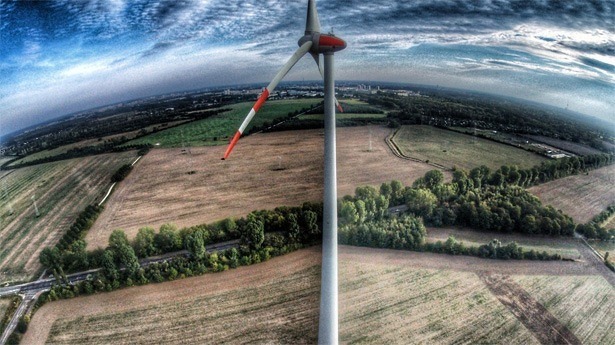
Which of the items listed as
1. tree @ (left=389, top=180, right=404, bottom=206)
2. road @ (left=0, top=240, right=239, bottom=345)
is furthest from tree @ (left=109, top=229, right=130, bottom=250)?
tree @ (left=389, top=180, right=404, bottom=206)

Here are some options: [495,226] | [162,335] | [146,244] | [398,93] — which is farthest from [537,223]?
[146,244]

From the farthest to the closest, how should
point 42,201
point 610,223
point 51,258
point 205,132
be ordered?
point 205,132, point 42,201, point 610,223, point 51,258

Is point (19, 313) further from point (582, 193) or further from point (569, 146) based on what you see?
point (569, 146)

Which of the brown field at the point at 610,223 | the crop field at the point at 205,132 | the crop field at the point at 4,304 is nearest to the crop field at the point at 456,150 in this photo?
the brown field at the point at 610,223

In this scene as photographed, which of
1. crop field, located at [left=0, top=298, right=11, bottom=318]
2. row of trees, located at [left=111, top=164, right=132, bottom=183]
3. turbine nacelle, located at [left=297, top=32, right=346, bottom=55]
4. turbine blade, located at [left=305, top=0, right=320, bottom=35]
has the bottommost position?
crop field, located at [left=0, top=298, right=11, bottom=318]

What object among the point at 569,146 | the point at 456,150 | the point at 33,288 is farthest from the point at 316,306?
the point at 569,146

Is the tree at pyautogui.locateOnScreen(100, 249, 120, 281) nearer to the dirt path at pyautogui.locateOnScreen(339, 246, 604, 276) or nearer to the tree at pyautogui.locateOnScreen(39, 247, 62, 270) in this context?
the tree at pyautogui.locateOnScreen(39, 247, 62, 270)
